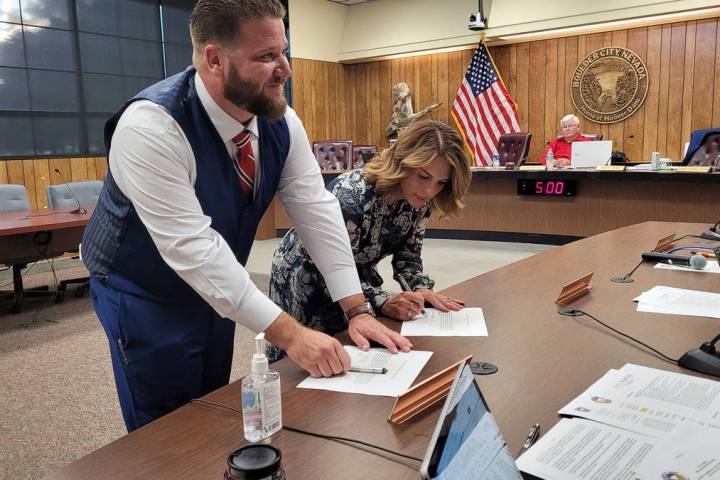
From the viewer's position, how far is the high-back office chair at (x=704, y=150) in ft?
18.6

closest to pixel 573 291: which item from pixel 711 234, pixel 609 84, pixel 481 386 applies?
pixel 481 386

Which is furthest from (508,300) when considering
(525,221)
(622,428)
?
(525,221)

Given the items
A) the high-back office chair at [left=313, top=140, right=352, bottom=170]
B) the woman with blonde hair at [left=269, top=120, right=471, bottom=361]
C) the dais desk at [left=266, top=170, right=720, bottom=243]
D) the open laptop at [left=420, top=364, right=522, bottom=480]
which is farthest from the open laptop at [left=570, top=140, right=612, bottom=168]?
the open laptop at [left=420, top=364, right=522, bottom=480]

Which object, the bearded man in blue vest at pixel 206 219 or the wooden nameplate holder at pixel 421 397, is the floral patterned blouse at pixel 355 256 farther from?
the wooden nameplate holder at pixel 421 397

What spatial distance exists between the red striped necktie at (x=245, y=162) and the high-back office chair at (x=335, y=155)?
6.28 m

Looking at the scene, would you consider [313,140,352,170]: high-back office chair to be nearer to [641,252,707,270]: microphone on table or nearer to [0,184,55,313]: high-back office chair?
[0,184,55,313]: high-back office chair

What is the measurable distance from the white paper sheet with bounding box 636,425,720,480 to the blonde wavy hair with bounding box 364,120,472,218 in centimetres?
104

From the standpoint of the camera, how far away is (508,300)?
177 centimetres

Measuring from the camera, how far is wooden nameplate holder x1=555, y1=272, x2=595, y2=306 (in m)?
1.71

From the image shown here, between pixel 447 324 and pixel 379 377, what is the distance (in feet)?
1.30

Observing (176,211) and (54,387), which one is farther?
(54,387)

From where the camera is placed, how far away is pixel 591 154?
6.05 metres

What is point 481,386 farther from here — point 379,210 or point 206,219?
point 379,210

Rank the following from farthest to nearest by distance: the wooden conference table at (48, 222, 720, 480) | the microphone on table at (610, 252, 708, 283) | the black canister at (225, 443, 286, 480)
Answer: the microphone on table at (610, 252, 708, 283) < the wooden conference table at (48, 222, 720, 480) < the black canister at (225, 443, 286, 480)
